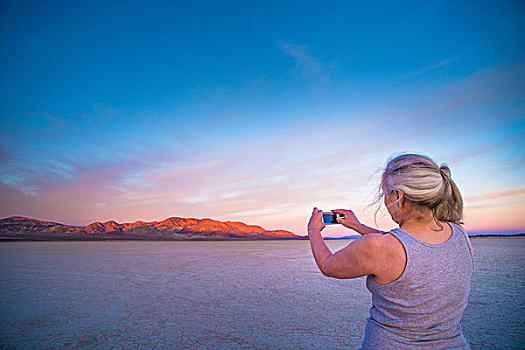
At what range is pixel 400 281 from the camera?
0.92m

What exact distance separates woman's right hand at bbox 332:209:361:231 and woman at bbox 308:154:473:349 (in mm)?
347

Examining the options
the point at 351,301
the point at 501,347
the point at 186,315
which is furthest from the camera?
the point at 351,301

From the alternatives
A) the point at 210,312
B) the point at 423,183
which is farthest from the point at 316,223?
the point at 210,312

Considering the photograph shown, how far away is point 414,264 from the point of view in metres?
0.90

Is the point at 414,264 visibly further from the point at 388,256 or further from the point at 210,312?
the point at 210,312

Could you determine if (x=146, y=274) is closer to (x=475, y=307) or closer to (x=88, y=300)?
(x=88, y=300)

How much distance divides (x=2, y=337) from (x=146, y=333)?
1481 mm

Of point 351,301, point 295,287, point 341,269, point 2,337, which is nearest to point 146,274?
point 295,287

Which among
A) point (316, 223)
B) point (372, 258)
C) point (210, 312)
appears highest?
point (316, 223)

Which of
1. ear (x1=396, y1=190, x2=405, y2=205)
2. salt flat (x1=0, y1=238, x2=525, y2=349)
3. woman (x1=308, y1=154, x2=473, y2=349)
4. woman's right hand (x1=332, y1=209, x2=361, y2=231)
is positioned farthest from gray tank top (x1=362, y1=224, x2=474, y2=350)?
salt flat (x1=0, y1=238, x2=525, y2=349)

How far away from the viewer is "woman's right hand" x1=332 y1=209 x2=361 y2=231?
1366mm

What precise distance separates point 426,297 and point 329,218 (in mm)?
441

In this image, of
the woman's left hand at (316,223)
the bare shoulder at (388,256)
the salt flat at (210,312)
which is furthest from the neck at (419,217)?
the salt flat at (210,312)

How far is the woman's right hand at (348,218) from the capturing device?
4.48 feet
